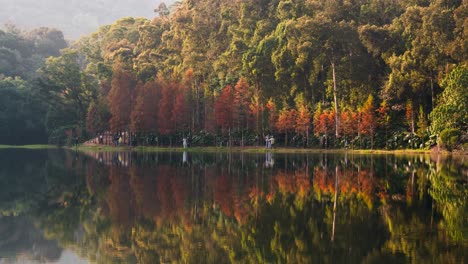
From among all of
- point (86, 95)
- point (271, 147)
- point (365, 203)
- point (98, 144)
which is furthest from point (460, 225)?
point (86, 95)

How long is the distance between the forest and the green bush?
10 cm

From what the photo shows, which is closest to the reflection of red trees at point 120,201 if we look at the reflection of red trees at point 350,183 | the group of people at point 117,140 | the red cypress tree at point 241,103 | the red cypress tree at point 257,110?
the reflection of red trees at point 350,183

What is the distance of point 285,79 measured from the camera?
6425cm

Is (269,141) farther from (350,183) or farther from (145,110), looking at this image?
(350,183)

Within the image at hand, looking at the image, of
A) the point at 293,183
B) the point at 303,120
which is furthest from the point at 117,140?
the point at 293,183

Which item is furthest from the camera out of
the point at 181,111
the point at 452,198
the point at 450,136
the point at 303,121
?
the point at 181,111

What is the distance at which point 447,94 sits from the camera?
155ft

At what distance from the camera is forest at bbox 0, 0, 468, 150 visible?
52.1 m

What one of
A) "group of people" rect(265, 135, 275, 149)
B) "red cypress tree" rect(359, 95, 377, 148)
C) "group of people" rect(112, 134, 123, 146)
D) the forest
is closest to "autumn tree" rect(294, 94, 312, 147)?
the forest

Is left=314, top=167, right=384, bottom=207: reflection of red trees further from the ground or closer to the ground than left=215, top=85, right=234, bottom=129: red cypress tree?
closer to the ground

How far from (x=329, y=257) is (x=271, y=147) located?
49852 millimetres

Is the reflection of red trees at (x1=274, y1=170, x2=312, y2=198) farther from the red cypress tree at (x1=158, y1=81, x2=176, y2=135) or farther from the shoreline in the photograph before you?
the red cypress tree at (x1=158, y1=81, x2=176, y2=135)

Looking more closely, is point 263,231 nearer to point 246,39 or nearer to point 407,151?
point 407,151

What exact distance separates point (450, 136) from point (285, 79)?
71.8 ft
